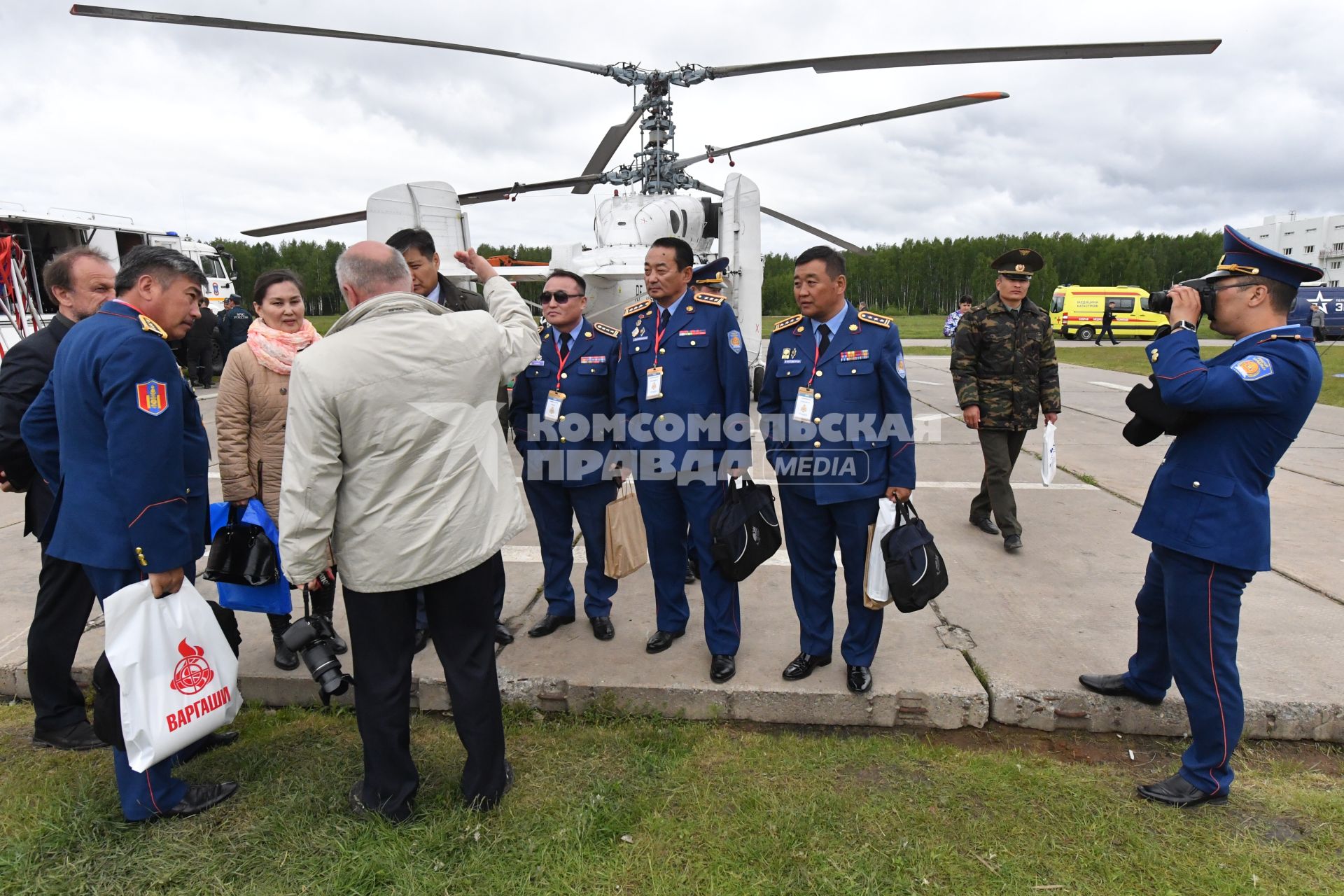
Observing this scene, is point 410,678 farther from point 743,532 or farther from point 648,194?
point 648,194

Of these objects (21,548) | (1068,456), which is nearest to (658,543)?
(21,548)

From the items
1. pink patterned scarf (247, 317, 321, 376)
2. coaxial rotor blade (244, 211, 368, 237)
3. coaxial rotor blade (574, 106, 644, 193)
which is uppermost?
coaxial rotor blade (574, 106, 644, 193)

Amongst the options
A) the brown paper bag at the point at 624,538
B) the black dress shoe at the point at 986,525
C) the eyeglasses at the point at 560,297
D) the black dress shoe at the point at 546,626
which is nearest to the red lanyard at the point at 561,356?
the eyeglasses at the point at 560,297

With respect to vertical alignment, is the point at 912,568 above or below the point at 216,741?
above

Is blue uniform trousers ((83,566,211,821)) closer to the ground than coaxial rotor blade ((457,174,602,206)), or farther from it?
closer to the ground

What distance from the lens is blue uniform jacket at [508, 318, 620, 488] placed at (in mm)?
3490

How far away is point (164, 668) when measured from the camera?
2.22 meters

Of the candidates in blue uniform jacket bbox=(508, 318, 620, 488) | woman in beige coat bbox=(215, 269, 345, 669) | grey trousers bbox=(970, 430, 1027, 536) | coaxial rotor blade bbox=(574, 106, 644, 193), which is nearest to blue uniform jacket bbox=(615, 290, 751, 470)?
blue uniform jacket bbox=(508, 318, 620, 488)

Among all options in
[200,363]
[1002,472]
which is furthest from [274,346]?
[200,363]

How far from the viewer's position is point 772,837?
2232mm

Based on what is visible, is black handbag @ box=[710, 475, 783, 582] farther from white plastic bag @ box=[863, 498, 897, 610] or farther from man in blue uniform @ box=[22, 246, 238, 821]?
man in blue uniform @ box=[22, 246, 238, 821]

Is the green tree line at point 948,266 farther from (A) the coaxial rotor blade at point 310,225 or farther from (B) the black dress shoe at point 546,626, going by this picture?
(B) the black dress shoe at point 546,626

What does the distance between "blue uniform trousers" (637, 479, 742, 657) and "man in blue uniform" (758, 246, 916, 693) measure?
31cm

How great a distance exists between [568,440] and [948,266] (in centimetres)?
7925
